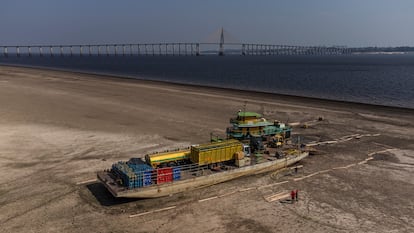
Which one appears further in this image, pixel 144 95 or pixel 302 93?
pixel 302 93

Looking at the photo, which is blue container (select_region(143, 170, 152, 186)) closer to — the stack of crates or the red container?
the stack of crates

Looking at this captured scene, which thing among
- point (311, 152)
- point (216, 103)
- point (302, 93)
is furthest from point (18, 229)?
point (302, 93)

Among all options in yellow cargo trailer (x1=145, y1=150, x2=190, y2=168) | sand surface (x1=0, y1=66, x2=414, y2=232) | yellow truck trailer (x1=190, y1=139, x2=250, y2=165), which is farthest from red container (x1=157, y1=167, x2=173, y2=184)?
yellow truck trailer (x1=190, y1=139, x2=250, y2=165)

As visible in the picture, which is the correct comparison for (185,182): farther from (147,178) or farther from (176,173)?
(147,178)

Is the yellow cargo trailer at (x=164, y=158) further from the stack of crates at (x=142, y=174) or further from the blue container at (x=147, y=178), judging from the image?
the blue container at (x=147, y=178)

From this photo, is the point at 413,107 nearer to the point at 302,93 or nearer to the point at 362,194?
the point at 302,93

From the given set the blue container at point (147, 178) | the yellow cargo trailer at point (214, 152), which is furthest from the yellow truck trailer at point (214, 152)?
the blue container at point (147, 178)

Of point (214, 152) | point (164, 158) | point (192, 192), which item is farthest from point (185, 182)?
point (214, 152)

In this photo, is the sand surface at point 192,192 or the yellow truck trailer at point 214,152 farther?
the yellow truck trailer at point 214,152
